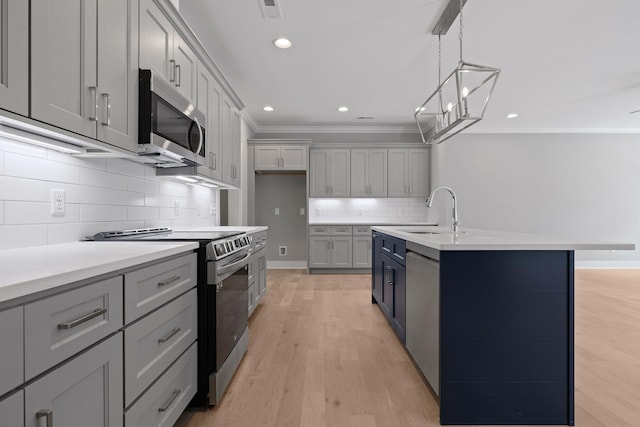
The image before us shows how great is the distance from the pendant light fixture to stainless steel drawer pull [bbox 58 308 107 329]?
2.16m

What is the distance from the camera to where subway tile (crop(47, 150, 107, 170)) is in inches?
65.2

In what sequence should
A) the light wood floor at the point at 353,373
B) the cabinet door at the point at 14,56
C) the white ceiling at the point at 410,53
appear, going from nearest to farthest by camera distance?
1. the cabinet door at the point at 14,56
2. the light wood floor at the point at 353,373
3. the white ceiling at the point at 410,53

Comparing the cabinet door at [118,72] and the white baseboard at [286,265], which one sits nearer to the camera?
the cabinet door at [118,72]

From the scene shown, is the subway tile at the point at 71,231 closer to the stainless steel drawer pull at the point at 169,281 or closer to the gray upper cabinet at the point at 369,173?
the stainless steel drawer pull at the point at 169,281

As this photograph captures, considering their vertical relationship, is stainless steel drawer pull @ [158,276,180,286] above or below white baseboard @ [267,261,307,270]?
above

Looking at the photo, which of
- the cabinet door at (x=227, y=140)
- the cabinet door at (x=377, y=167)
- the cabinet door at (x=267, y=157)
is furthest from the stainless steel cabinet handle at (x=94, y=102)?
the cabinet door at (x=377, y=167)

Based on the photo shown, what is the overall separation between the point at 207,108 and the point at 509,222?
581cm

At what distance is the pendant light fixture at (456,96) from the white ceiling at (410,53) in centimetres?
13

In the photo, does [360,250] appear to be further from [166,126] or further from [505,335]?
[166,126]

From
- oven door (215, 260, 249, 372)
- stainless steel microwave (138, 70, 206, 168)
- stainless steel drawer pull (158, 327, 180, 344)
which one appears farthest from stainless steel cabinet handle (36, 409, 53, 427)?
stainless steel microwave (138, 70, 206, 168)

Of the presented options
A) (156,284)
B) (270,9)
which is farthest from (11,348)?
(270,9)

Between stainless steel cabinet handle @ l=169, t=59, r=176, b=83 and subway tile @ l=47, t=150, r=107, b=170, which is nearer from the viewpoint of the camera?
subway tile @ l=47, t=150, r=107, b=170

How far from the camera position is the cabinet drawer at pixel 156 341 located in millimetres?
1181

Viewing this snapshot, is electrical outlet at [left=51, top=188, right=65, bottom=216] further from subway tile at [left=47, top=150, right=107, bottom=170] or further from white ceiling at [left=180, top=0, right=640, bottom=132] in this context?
white ceiling at [left=180, top=0, right=640, bottom=132]
